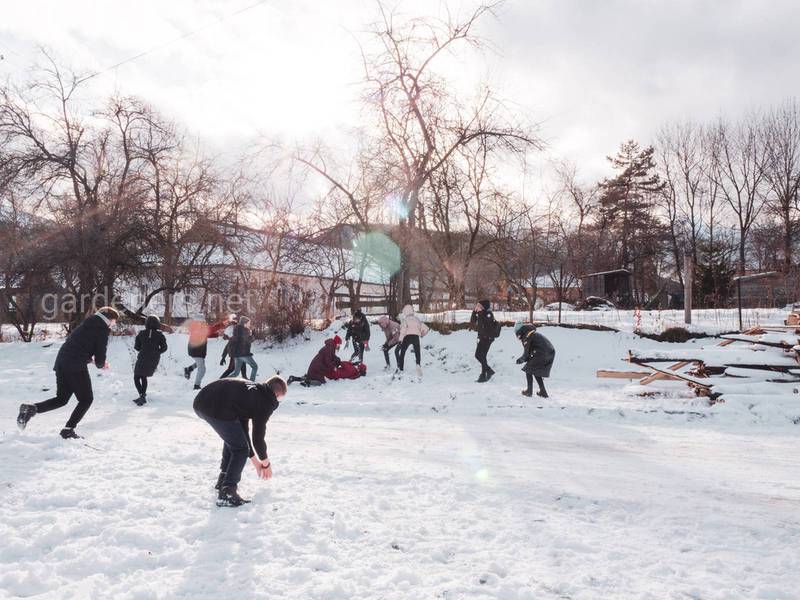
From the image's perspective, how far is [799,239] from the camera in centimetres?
3216

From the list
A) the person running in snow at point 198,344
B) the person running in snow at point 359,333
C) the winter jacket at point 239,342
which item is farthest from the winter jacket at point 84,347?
the person running in snow at point 359,333

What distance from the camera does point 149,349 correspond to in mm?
10078

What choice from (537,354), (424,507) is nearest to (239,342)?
(537,354)

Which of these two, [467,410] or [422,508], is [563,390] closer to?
[467,410]

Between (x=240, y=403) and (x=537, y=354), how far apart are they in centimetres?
664

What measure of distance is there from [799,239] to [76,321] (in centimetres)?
3905

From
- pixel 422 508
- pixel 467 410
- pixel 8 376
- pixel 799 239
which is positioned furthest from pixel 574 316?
pixel 799 239

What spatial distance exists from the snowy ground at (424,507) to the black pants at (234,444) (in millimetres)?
294

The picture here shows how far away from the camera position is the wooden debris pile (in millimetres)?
9078

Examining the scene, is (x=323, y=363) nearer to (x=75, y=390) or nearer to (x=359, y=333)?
(x=359, y=333)

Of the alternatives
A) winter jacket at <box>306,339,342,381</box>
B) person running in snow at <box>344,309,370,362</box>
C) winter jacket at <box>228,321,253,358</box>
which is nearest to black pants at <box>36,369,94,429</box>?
winter jacket at <box>228,321,253,358</box>

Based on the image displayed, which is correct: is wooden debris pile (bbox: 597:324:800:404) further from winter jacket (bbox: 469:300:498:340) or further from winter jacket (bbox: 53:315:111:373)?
winter jacket (bbox: 53:315:111:373)

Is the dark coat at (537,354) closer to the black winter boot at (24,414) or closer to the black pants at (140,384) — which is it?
the black pants at (140,384)

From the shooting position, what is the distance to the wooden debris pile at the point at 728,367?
9.08 metres
